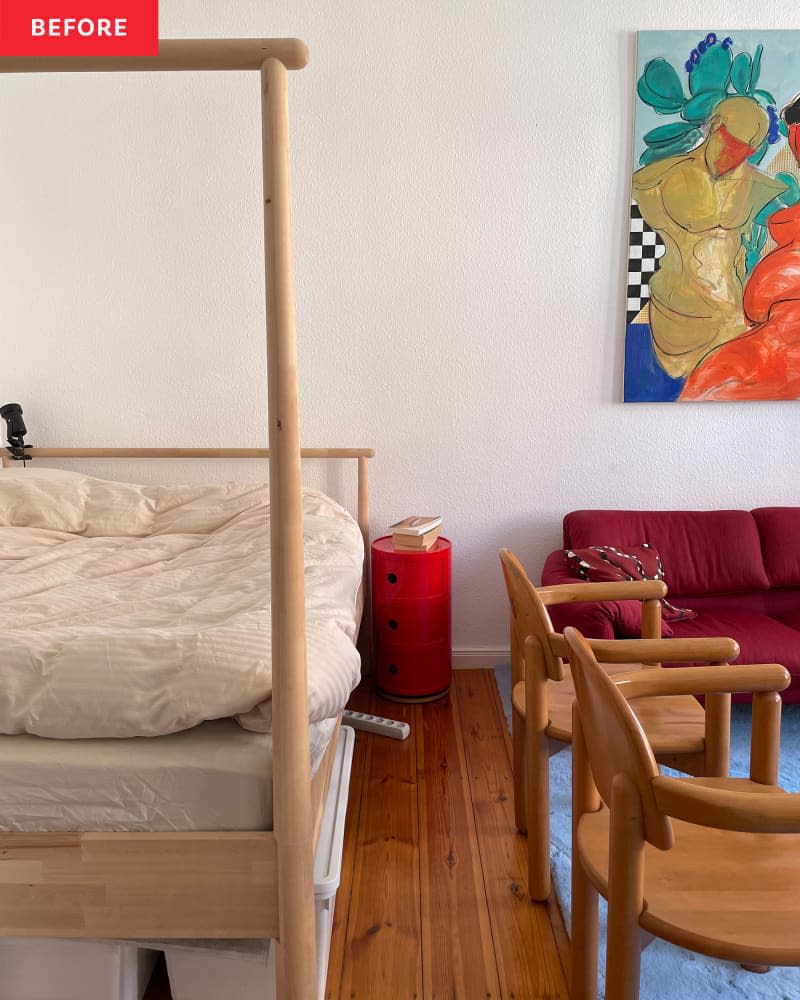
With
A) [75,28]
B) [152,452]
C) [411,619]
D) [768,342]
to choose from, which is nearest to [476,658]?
[411,619]

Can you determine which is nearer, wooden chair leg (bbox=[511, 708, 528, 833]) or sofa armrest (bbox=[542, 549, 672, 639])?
wooden chair leg (bbox=[511, 708, 528, 833])

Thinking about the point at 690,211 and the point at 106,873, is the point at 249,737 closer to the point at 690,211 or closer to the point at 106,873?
the point at 106,873

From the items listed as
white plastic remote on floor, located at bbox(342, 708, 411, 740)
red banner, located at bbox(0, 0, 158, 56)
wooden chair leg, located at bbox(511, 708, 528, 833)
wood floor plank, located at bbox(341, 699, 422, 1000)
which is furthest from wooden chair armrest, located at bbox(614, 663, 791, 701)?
white plastic remote on floor, located at bbox(342, 708, 411, 740)

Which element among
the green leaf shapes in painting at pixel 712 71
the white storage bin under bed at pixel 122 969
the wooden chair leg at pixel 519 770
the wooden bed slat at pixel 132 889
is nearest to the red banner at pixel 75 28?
the wooden bed slat at pixel 132 889

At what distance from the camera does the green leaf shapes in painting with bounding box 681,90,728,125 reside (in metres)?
2.77

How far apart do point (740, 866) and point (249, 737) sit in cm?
75

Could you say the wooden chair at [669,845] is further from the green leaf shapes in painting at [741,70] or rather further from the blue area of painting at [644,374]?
the green leaf shapes in painting at [741,70]

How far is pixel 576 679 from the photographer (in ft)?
3.78

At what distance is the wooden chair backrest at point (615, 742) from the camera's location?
965 millimetres

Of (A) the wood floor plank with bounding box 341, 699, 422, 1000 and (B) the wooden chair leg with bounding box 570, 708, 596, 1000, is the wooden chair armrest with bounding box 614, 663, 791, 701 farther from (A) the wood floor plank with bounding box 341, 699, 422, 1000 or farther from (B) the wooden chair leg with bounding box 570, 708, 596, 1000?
(A) the wood floor plank with bounding box 341, 699, 422, 1000

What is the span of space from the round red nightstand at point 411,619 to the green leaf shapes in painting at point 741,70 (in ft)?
6.34

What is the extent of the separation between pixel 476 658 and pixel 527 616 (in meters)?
1.54

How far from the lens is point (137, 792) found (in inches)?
46.1

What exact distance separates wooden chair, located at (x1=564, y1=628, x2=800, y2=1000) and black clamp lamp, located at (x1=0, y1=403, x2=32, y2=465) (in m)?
2.38
